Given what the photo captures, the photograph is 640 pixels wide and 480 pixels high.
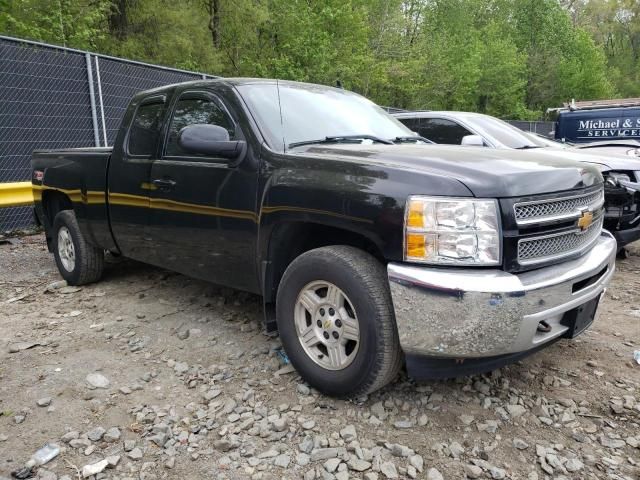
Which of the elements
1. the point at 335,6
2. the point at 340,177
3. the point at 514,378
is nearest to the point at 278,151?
the point at 340,177

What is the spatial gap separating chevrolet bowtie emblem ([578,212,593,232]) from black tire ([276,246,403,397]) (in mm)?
1133

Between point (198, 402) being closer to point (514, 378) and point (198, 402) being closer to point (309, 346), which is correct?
point (309, 346)

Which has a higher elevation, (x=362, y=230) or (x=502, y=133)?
(x=502, y=133)

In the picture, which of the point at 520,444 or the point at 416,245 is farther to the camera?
the point at 520,444

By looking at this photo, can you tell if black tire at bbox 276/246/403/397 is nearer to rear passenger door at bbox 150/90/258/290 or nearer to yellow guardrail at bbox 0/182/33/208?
rear passenger door at bbox 150/90/258/290

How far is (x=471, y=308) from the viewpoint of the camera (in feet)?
7.45

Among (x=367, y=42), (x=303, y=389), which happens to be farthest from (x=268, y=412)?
(x=367, y=42)

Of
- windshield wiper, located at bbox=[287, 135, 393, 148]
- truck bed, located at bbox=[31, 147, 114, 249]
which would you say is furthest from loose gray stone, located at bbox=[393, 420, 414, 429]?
truck bed, located at bbox=[31, 147, 114, 249]

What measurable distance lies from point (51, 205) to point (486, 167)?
468 cm

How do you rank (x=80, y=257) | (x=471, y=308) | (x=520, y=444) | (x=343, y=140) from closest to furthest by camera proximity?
(x=471, y=308) → (x=520, y=444) → (x=343, y=140) → (x=80, y=257)

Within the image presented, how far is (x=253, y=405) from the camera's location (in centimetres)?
286

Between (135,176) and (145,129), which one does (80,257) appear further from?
(145,129)

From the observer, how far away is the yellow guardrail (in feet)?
21.9

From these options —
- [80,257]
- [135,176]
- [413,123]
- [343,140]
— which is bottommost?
[80,257]
